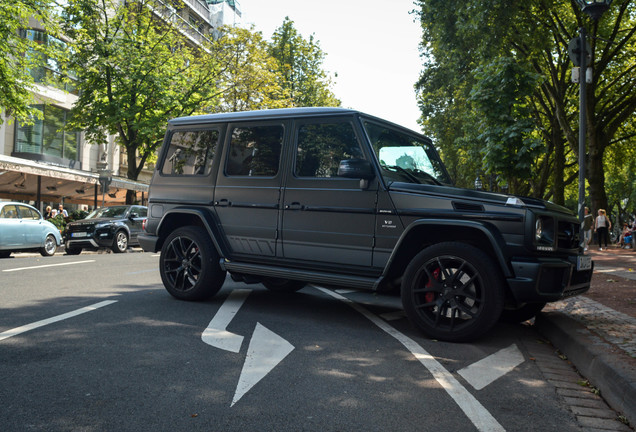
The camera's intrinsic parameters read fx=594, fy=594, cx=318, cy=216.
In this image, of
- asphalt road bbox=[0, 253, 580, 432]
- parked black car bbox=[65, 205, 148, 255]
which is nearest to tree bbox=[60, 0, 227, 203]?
parked black car bbox=[65, 205, 148, 255]

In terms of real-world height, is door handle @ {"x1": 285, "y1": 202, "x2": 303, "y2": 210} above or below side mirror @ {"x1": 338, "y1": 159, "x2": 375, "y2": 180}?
below

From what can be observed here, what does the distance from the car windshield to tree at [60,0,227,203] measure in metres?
4.84

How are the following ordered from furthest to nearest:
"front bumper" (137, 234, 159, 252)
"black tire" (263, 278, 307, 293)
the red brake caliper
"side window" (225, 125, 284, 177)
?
"black tire" (263, 278, 307, 293) < "front bumper" (137, 234, 159, 252) < "side window" (225, 125, 284, 177) < the red brake caliper

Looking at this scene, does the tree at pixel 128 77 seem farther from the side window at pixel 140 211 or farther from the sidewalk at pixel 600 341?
the sidewalk at pixel 600 341

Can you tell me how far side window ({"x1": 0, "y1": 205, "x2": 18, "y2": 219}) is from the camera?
16350mm

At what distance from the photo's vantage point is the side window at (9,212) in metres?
16.4

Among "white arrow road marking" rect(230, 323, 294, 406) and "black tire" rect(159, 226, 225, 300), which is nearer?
"white arrow road marking" rect(230, 323, 294, 406)

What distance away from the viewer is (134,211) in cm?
2097

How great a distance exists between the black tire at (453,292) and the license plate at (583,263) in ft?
3.04

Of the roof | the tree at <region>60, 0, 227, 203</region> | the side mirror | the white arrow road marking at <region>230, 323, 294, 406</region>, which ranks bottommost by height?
the white arrow road marking at <region>230, 323, 294, 406</region>

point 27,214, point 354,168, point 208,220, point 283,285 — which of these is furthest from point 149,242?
point 27,214

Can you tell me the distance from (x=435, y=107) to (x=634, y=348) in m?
29.4

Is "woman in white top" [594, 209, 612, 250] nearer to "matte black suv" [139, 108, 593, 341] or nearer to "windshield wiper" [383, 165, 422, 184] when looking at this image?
"matte black suv" [139, 108, 593, 341]

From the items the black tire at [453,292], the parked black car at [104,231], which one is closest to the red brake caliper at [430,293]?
the black tire at [453,292]
